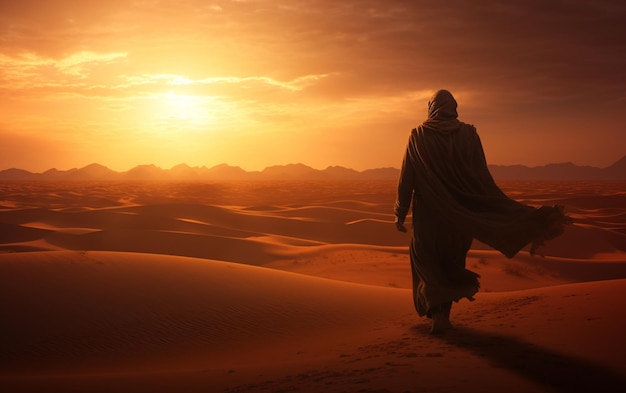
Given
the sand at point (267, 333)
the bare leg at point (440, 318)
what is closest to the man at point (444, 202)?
the bare leg at point (440, 318)

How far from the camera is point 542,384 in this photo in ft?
12.1

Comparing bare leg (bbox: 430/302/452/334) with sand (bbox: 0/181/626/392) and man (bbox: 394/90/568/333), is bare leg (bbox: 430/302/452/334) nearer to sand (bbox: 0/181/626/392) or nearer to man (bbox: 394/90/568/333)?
man (bbox: 394/90/568/333)

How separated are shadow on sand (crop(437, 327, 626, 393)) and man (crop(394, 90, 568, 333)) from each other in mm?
524

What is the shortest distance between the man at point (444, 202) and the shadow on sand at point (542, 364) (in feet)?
1.72

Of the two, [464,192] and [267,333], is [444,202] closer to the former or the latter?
[464,192]

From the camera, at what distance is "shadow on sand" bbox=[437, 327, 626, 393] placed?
365 cm

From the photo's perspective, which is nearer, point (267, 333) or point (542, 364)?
point (542, 364)

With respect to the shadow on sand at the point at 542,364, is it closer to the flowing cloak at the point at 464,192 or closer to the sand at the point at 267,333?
the sand at the point at 267,333

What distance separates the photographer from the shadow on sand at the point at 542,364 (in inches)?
144

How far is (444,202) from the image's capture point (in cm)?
527

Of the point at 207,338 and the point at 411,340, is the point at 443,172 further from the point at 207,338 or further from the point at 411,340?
the point at 207,338

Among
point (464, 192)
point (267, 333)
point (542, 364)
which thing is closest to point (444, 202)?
point (464, 192)

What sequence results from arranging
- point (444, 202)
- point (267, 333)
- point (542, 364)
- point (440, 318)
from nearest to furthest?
point (542, 364) → point (444, 202) → point (440, 318) → point (267, 333)

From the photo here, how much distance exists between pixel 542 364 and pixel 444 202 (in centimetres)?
179
